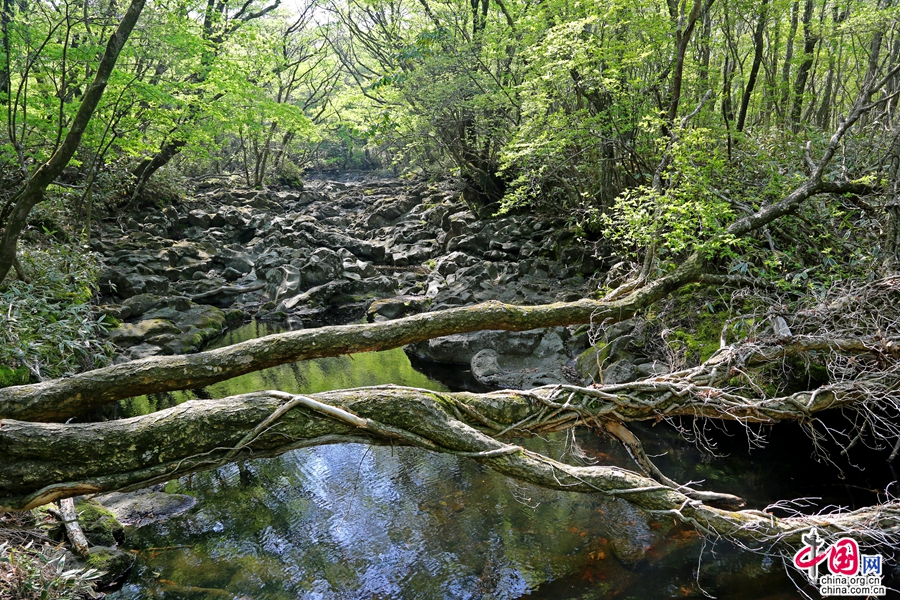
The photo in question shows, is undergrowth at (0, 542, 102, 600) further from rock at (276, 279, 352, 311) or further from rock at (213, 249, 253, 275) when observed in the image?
rock at (213, 249, 253, 275)

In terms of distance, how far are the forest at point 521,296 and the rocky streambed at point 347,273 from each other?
101 millimetres

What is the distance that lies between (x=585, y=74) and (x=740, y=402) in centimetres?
692

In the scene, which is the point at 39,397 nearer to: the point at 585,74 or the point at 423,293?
the point at 585,74

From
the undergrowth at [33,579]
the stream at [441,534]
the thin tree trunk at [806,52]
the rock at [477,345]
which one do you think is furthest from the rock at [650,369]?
the undergrowth at [33,579]

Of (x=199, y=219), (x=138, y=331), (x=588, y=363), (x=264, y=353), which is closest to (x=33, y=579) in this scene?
(x=264, y=353)

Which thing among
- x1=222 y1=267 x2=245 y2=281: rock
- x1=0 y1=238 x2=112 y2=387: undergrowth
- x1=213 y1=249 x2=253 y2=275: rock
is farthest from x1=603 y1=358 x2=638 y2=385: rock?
x1=213 y1=249 x2=253 y2=275: rock

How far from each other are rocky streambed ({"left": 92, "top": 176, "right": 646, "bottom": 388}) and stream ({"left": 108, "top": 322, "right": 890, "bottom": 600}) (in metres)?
2.24

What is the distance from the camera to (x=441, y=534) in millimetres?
5332

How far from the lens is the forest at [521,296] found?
3914 millimetres

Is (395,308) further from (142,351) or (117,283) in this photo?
(117,283)

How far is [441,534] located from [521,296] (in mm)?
7374

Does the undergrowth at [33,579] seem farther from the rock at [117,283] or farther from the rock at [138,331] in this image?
the rock at [117,283]

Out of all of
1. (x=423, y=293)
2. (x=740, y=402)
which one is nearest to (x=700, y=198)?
(x=740, y=402)

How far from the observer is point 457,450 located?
3.95 meters
